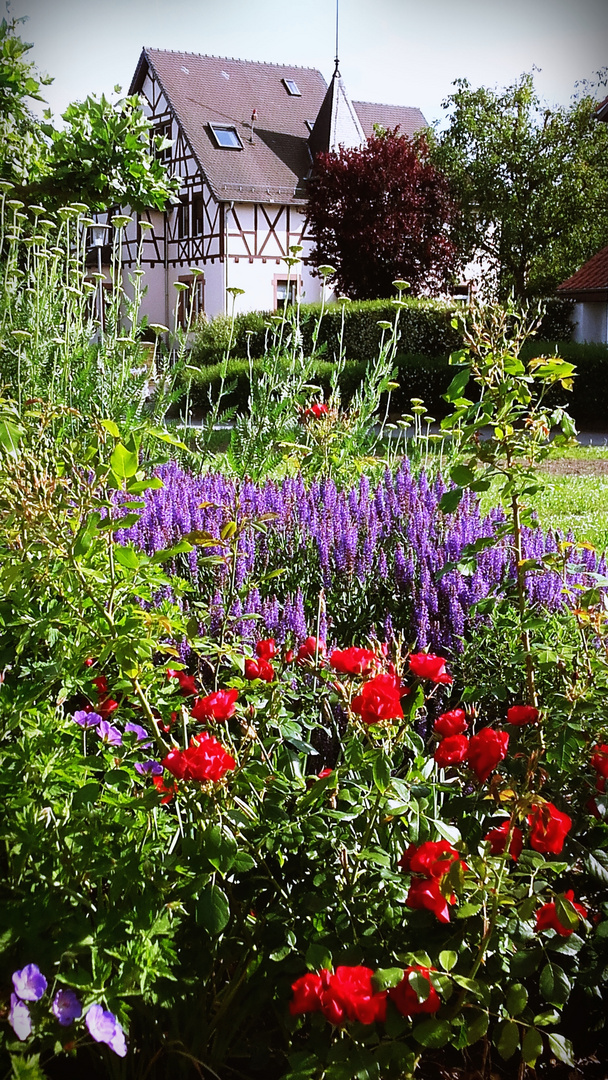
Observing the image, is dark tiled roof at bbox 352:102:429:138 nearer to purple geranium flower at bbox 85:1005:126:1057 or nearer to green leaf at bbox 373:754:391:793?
green leaf at bbox 373:754:391:793

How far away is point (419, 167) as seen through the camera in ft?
69.1

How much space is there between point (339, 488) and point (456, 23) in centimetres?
286

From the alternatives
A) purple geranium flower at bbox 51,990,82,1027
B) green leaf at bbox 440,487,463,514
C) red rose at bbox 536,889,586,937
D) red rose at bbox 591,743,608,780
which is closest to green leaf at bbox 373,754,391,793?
red rose at bbox 536,889,586,937

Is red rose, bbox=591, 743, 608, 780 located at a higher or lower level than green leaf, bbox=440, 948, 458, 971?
higher

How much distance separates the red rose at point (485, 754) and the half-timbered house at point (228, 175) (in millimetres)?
25719

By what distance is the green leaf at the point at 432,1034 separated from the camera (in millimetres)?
1187

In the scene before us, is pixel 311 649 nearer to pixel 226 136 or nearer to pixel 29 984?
pixel 29 984

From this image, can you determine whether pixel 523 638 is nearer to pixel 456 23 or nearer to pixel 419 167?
pixel 456 23

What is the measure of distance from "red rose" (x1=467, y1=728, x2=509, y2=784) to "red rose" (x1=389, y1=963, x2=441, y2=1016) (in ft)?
0.97

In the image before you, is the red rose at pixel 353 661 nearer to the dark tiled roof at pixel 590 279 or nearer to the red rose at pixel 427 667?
the red rose at pixel 427 667

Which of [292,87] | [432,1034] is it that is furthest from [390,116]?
[432,1034]

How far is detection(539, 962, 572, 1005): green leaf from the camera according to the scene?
1248mm

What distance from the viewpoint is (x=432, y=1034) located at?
1.19m

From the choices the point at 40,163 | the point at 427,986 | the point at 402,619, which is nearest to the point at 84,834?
the point at 427,986
